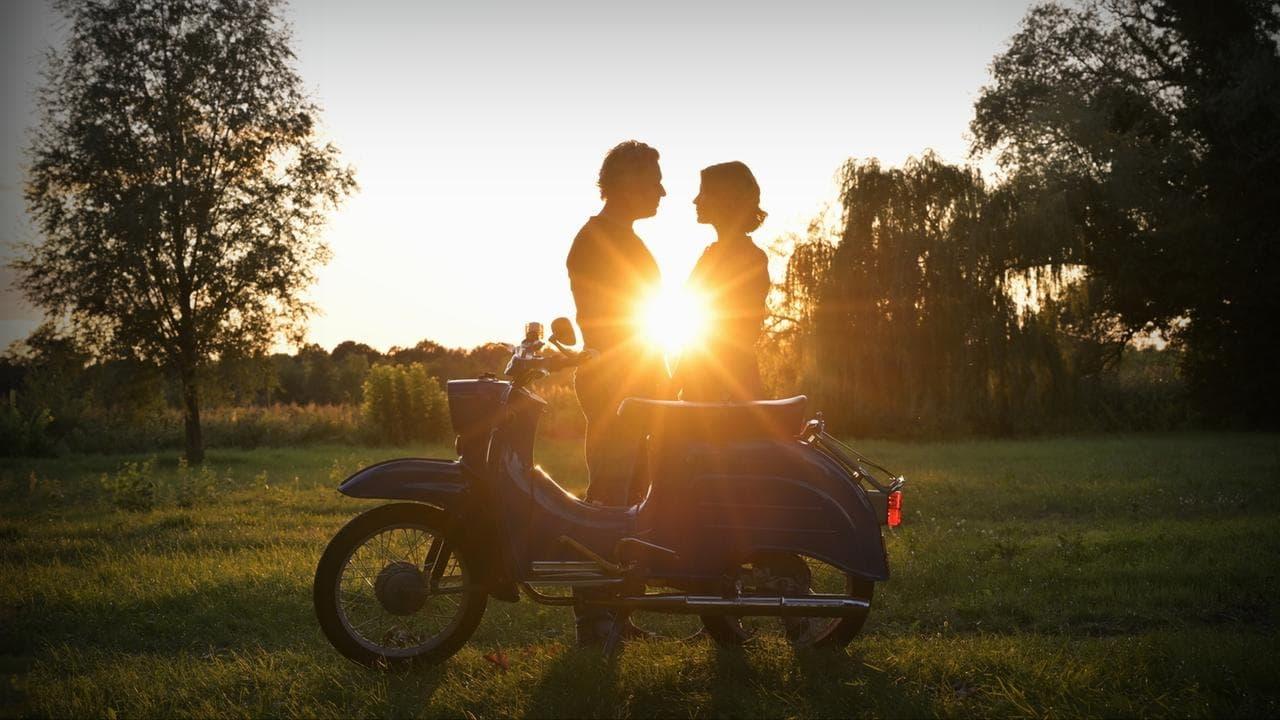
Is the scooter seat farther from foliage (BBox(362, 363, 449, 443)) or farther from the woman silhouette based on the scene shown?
foliage (BBox(362, 363, 449, 443))

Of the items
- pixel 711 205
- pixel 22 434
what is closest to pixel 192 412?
pixel 22 434

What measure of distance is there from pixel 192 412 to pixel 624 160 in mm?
18458

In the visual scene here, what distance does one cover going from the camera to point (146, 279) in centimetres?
1938

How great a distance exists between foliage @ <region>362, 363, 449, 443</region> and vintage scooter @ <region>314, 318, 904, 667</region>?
63.8 feet

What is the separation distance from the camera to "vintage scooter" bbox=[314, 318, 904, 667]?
13.8ft

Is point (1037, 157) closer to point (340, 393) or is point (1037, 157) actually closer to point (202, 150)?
point (202, 150)

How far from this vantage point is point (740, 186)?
16.1 ft

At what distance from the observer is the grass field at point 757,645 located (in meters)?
3.80

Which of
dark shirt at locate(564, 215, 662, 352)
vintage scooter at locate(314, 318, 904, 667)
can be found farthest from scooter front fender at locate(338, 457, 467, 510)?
dark shirt at locate(564, 215, 662, 352)

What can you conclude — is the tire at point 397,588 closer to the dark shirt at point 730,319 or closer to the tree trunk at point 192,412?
the dark shirt at point 730,319

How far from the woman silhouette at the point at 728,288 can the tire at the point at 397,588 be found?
4.89ft

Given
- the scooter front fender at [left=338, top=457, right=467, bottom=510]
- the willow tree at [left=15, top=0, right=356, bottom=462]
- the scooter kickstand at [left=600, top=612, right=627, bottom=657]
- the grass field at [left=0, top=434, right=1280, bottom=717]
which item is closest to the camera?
the grass field at [left=0, top=434, right=1280, bottom=717]

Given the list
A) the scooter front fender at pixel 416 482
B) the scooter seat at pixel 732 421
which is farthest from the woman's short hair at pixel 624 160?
the scooter front fender at pixel 416 482

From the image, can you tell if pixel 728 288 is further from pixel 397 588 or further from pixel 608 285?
pixel 397 588
